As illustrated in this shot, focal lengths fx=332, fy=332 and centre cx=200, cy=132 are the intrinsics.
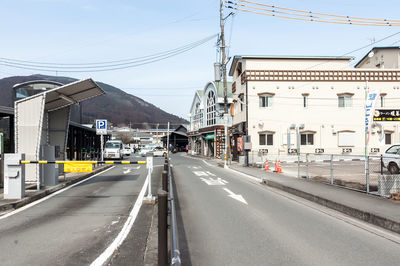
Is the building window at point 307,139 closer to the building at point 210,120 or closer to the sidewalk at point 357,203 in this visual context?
the building at point 210,120

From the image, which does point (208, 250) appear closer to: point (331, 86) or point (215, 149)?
point (331, 86)

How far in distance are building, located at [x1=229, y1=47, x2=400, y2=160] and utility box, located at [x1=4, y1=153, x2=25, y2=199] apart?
23.8m

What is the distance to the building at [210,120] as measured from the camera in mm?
45094

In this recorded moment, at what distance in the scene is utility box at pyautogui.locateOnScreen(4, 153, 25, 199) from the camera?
9219mm

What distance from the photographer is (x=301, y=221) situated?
295 inches

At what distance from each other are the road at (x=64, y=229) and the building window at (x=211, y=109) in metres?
39.2

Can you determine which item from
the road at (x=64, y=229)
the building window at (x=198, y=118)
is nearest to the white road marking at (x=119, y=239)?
the road at (x=64, y=229)

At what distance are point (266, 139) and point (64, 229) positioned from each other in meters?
26.7

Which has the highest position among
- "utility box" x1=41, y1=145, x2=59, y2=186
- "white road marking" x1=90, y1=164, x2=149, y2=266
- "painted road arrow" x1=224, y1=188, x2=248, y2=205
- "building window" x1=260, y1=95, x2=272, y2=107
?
"building window" x1=260, y1=95, x2=272, y2=107

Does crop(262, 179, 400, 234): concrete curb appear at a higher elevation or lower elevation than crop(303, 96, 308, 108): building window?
lower

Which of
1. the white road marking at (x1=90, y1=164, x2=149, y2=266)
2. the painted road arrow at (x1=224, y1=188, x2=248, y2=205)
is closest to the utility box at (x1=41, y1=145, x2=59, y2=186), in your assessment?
the white road marking at (x1=90, y1=164, x2=149, y2=266)

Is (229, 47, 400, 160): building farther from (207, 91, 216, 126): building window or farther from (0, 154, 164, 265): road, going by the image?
(0, 154, 164, 265): road

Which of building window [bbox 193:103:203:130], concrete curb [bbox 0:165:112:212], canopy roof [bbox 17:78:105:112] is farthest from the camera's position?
building window [bbox 193:103:203:130]

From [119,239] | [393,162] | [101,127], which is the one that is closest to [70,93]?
[101,127]
